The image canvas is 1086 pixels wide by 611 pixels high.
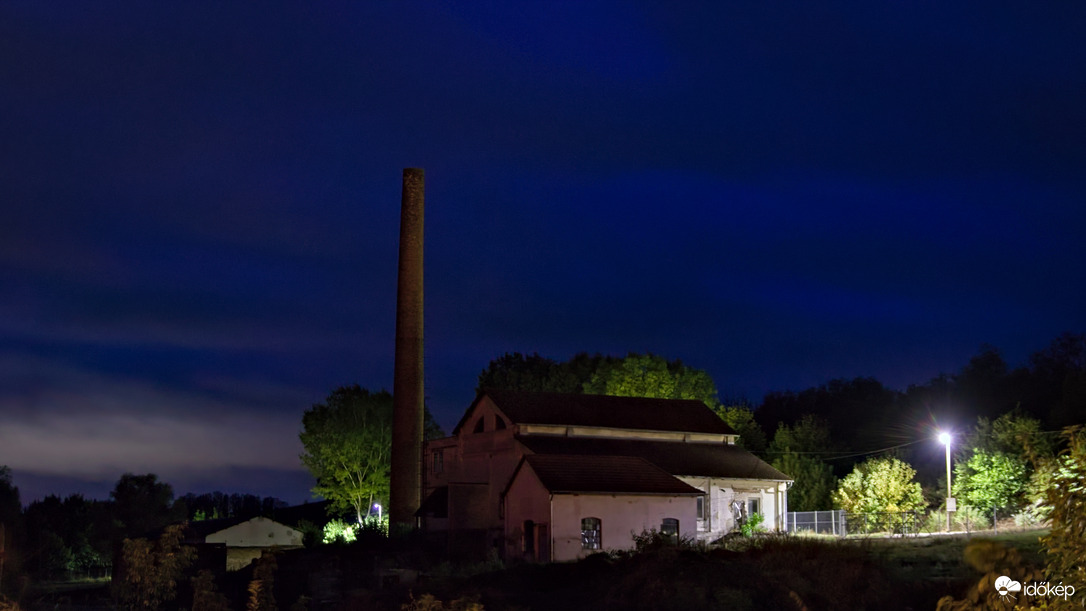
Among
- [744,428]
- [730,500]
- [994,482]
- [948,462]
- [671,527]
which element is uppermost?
[744,428]

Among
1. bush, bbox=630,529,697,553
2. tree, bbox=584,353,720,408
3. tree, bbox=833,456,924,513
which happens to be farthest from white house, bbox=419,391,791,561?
tree, bbox=584,353,720,408

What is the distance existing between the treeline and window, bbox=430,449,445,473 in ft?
57.3

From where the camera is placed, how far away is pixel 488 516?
175 ft

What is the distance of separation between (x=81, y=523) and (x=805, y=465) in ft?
190

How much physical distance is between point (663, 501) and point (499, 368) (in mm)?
52283

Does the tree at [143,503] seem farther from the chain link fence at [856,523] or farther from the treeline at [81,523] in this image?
the chain link fence at [856,523]

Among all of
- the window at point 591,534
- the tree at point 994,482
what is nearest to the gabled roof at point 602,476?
the window at point 591,534

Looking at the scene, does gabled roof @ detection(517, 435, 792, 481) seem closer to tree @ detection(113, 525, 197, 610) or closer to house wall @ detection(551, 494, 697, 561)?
house wall @ detection(551, 494, 697, 561)

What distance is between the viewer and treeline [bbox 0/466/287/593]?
237ft

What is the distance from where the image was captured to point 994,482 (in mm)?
49562

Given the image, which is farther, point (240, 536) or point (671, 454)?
point (240, 536)

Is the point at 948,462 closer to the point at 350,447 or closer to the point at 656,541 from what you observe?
the point at 656,541

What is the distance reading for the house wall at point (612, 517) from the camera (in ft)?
138

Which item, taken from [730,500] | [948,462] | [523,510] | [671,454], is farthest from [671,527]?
[948,462]
